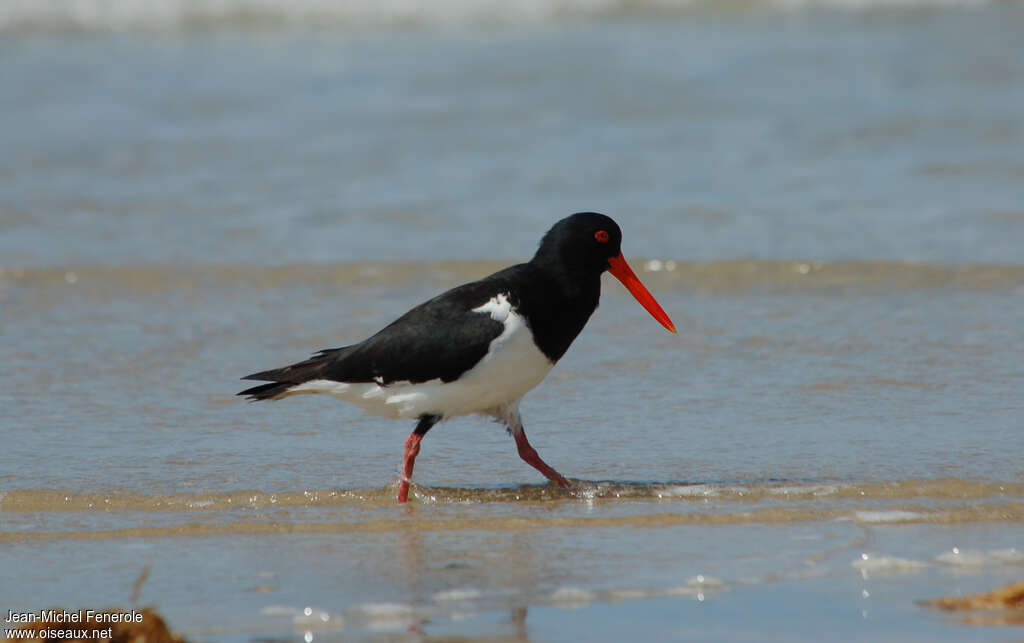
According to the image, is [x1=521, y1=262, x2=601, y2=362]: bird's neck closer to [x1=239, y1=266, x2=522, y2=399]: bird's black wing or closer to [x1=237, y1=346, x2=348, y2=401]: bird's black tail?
[x1=239, y1=266, x2=522, y2=399]: bird's black wing

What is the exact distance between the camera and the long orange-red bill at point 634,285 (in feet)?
20.1

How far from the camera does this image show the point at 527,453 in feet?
19.1

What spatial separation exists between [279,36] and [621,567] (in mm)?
17679

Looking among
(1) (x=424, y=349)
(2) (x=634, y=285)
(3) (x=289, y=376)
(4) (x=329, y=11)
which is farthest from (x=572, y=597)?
(4) (x=329, y=11)

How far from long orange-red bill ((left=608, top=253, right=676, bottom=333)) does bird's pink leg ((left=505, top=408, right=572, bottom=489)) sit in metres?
0.79

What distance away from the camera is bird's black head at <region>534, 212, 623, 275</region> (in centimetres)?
593

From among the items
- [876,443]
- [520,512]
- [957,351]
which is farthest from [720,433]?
[957,351]

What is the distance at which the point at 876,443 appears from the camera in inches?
243

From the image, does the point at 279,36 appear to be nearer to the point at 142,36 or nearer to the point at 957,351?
the point at 142,36

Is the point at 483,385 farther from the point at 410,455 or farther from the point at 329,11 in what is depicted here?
the point at 329,11

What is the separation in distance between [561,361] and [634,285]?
1606 mm

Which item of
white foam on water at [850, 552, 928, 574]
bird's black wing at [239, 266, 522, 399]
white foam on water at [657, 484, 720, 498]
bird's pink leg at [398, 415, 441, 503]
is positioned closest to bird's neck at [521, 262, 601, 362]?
bird's black wing at [239, 266, 522, 399]

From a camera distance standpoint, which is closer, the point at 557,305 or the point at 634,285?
the point at 557,305

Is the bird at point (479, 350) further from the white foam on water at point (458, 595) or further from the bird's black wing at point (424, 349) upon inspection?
the white foam on water at point (458, 595)
